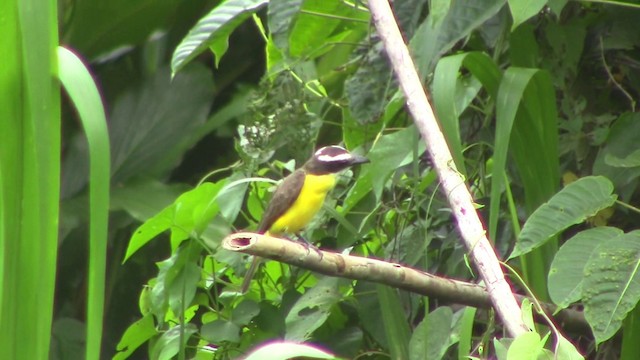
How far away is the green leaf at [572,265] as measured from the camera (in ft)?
6.37

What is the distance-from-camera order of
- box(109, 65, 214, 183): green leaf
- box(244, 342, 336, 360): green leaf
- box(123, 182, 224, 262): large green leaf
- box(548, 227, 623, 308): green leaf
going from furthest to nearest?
box(109, 65, 214, 183): green leaf → box(123, 182, 224, 262): large green leaf → box(548, 227, 623, 308): green leaf → box(244, 342, 336, 360): green leaf

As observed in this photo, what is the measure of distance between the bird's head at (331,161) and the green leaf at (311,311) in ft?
1.65

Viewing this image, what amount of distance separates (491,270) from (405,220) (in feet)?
3.37

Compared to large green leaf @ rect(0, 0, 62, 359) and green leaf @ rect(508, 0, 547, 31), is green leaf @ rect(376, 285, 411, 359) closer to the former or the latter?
green leaf @ rect(508, 0, 547, 31)

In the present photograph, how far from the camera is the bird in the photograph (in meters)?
3.24

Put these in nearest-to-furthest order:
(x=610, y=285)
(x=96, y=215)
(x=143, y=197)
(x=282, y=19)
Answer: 1. (x=96, y=215)
2. (x=610, y=285)
3. (x=282, y=19)
4. (x=143, y=197)

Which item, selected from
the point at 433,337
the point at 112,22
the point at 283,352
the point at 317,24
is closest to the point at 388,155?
the point at 433,337

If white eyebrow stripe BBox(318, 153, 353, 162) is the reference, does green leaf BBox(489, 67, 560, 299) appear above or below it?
above

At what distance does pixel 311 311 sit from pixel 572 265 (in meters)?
0.94

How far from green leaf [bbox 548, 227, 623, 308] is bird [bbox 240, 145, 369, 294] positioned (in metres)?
1.20

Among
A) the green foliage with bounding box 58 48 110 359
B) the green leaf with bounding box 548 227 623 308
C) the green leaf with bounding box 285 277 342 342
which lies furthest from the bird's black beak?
the green foliage with bounding box 58 48 110 359

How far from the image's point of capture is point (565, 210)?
2.06 m

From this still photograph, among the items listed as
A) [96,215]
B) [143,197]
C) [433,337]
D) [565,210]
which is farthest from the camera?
[143,197]

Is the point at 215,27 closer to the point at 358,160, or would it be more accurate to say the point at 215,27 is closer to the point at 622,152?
the point at 358,160
